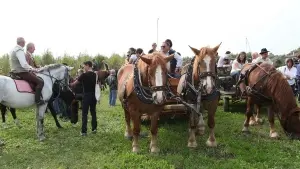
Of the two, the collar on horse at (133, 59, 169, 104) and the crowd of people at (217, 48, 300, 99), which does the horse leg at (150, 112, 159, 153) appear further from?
the crowd of people at (217, 48, 300, 99)

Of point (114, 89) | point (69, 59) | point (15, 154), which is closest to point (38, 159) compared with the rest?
point (15, 154)

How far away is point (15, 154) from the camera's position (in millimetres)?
7121

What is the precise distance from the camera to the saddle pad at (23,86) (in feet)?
26.1

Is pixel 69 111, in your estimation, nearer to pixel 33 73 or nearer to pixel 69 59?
pixel 33 73

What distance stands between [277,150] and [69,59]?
22.5m

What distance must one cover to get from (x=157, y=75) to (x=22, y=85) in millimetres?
3904

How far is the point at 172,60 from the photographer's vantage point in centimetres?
888

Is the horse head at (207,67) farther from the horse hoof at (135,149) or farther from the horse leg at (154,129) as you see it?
the horse hoof at (135,149)

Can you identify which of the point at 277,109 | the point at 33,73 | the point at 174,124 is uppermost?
the point at 33,73

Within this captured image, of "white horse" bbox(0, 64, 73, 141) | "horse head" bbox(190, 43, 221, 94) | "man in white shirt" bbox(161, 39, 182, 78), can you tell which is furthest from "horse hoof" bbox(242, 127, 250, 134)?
"white horse" bbox(0, 64, 73, 141)

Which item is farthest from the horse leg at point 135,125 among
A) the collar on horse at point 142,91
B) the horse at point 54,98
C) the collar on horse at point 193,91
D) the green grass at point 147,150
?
the horse at point 54,98

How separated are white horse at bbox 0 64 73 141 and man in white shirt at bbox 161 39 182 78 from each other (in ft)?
9.98

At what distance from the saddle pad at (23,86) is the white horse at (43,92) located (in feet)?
0.11

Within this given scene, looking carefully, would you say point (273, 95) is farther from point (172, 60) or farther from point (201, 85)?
point (172, 60)
